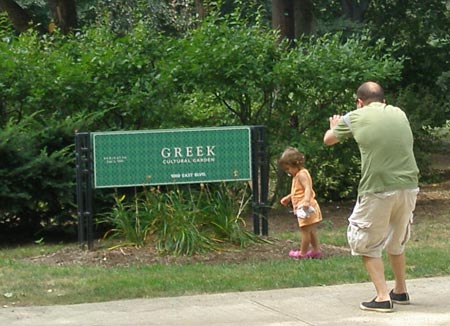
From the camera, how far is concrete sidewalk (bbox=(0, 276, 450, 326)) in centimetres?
760

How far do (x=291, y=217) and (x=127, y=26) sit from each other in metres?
8.27

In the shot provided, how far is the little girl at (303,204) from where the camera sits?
1029 cm

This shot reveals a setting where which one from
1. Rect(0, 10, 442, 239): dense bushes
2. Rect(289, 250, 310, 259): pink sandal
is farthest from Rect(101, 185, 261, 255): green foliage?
Rect(0, 10, 442, 239): dense bushes

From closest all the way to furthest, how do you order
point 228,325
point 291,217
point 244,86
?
point 228,325 < point 244,86 < point 291,217

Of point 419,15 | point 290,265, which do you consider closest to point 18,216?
point 290,265

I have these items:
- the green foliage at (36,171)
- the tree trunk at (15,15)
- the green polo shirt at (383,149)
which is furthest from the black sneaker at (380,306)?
the tree trunk at (15,15)

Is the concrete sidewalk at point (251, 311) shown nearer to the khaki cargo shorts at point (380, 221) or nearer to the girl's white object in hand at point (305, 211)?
the khaki cargo shorts at point (380, 221)

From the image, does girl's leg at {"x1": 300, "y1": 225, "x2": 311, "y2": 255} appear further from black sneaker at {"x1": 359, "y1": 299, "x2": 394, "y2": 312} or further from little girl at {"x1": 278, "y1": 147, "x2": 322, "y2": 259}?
black sneaker at {"x1": 359, "y1": 299, "x2": 394, "y2": 312}

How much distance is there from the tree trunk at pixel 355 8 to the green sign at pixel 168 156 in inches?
604

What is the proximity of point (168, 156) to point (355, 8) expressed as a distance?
16.4m

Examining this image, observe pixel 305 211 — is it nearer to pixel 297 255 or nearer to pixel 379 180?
pixel 297 255

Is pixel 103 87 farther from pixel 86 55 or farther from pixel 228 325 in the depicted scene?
pixel 228 325

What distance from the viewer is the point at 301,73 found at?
1440 cm

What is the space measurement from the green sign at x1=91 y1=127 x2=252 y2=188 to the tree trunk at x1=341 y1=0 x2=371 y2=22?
15.3m
